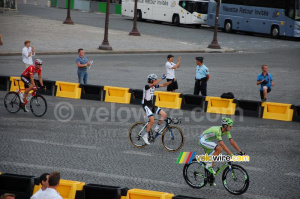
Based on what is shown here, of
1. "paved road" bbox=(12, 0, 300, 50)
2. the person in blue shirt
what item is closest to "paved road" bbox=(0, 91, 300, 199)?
the person in blue shirt

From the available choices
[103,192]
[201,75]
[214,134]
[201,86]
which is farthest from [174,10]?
[103,192]

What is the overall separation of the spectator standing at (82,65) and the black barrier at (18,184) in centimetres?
1041

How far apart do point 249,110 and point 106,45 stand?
1593 cm

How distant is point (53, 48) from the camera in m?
31.8

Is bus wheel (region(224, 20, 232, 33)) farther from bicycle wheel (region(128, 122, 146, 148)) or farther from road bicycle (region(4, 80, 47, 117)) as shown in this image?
bicycle wheel (region(128, 122, 146, 148))

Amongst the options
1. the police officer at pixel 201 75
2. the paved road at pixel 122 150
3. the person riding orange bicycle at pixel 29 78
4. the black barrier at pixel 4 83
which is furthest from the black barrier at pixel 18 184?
→ the black barrier at pixel 4 83

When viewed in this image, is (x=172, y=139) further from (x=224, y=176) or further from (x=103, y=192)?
(x=103, y=192)

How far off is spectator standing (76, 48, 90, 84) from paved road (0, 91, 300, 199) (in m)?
2.24

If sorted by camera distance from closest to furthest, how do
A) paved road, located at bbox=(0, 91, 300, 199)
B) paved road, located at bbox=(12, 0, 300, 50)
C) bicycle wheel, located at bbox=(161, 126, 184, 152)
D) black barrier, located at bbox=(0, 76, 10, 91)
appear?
paved road, located at bbox=(0, 91, 300, 199)
bicycle wheel, located at bbox=(161, 126, 184, 152)
black barrier, located at bbox=(0, 76, 10, 91)
paved road, located at bbox=(12, 0, 300, 50)

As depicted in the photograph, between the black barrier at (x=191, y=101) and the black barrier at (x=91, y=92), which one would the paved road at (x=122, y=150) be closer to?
the black barrier at (x=191, y=101)

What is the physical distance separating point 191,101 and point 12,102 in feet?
19.6

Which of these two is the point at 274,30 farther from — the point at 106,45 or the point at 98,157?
the point at 98,157

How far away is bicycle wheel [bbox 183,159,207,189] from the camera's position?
430 inches

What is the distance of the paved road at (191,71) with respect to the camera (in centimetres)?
2219
